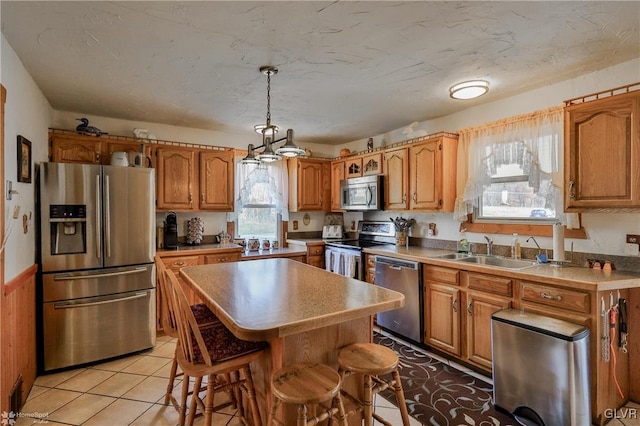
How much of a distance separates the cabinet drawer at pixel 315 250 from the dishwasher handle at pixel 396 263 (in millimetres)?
1126

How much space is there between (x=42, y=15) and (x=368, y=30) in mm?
1808

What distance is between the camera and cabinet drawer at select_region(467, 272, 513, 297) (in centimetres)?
249

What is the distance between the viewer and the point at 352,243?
14.4ft

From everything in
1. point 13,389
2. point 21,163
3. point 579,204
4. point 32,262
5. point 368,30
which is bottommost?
point 13,389

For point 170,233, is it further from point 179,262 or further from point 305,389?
point 305,389

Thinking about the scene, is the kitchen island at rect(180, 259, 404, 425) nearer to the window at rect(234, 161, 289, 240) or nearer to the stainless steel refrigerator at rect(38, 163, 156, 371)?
the stainless steel refrigerator at rect(38, 163, 156, 371)

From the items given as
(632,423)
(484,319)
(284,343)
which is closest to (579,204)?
(484,319)

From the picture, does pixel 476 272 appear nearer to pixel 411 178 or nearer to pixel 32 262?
pixel 411 178

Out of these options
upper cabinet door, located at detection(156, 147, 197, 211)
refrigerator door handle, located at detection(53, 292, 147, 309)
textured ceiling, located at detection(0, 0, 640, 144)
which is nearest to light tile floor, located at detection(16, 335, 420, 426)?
refrigerator door handle, located at detection(53, 292, 147, 309)

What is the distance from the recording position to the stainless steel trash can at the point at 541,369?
6.29 ft

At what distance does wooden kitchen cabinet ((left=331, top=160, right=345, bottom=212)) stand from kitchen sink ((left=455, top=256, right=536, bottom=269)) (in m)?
2.07

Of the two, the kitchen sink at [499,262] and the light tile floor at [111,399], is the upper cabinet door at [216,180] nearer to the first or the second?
the light tile floor at [111,399]

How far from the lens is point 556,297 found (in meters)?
2.21

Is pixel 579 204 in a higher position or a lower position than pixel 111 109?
lower
